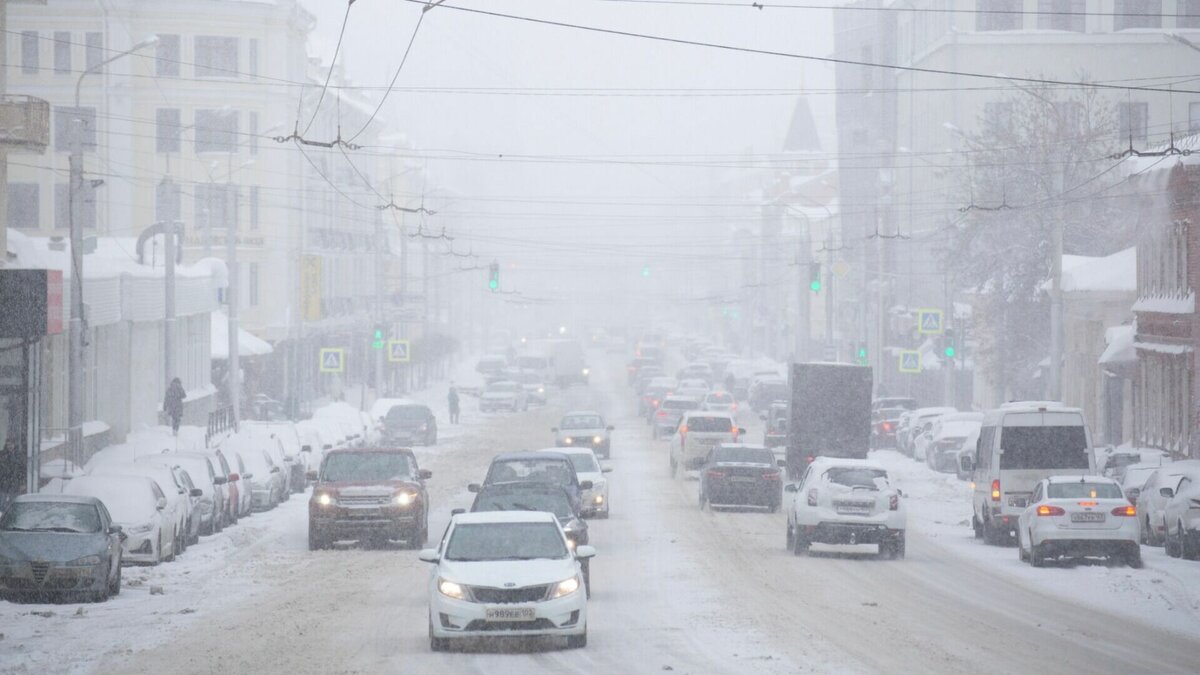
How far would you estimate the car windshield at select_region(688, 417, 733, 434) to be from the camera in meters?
49.3

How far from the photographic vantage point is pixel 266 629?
19.2 m

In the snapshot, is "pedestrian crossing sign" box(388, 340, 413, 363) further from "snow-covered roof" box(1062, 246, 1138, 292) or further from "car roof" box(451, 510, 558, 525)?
"car roof" box(451, 510, 558, 525)

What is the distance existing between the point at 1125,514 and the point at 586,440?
96.3ft

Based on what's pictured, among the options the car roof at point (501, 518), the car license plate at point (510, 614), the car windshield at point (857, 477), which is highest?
the car roof at point (501, 518)

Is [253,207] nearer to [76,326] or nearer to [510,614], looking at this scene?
[76,326]

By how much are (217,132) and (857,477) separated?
5845cm

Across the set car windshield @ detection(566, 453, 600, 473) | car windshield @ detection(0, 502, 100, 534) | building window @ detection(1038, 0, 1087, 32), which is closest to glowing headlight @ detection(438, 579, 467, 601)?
car windshield @ detection(0, 502, 100, 534)

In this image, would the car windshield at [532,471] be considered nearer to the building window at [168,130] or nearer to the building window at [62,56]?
the building window at [168,130]

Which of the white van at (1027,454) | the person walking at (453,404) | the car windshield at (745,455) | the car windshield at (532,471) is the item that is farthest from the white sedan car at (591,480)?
the person walking at (453,404)

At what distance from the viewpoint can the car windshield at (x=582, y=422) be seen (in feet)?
182

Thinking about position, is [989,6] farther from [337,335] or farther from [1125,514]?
[1125,514]

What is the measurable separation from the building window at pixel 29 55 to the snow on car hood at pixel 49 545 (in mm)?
60636

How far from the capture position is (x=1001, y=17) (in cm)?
9319

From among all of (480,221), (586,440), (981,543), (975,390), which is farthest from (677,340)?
(981,543)
